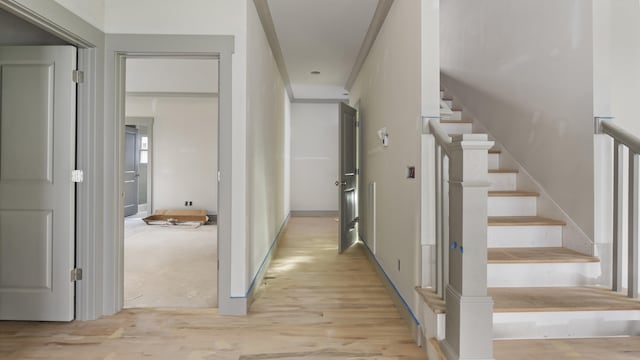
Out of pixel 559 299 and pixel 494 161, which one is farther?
pixel 494 161

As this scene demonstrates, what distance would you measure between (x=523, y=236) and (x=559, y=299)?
0.63 meters

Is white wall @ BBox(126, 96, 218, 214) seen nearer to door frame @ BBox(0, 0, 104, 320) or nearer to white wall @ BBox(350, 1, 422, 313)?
white wall @ BBox(350, 1, 422, 313)

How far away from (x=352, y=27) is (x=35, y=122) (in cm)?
293

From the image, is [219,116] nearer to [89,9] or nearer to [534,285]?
[89,9]

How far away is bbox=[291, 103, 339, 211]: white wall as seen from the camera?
8445 mm

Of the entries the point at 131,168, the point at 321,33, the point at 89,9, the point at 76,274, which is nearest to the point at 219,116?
the point at 89,9

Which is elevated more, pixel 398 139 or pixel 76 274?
pixel 398 139

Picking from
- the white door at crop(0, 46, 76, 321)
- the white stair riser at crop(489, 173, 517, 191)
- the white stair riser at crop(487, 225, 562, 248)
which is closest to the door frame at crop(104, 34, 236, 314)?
the white door at crop(0, 46, 76, 321)

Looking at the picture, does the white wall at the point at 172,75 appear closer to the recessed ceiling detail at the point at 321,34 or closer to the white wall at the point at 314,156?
the recessed ceiling detail at the point at 321,34

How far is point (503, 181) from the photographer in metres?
3.22

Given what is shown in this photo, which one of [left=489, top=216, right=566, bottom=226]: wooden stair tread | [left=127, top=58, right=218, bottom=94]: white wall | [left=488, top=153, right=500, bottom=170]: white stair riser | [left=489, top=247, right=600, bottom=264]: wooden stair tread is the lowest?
[left=489, top=247, right=600, bottom=264]: wooden stair tread

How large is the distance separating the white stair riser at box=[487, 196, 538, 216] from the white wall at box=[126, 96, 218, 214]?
6118 millimetres

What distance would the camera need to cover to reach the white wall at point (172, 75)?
19.4ft

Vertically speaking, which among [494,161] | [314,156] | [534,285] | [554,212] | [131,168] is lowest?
[534,285]
